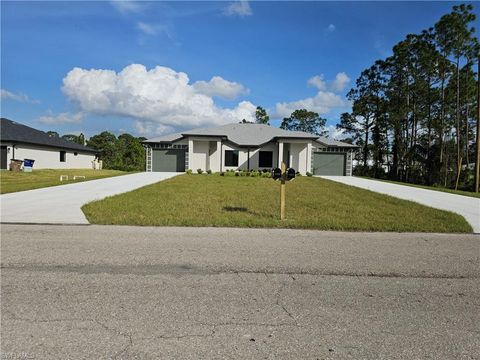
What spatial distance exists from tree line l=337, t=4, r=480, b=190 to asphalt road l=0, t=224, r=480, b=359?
26055 millimetres

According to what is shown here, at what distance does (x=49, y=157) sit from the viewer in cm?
3003

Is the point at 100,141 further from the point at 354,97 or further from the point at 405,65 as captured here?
the point at 405,65

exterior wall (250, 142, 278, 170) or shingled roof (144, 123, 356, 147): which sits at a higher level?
shingled roof (144, 123, 356, 147)

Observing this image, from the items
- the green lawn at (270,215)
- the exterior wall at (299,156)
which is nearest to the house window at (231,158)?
the exterior wall at (299,156)

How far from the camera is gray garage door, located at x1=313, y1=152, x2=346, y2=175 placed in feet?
95.9

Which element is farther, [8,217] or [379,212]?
[379,212]

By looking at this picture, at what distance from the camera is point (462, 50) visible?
26.5 m

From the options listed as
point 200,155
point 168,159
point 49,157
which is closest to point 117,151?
point 49,157

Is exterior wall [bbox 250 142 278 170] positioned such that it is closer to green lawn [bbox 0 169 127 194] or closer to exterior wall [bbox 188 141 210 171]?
exterior wall [bbox 188 141 210 171]

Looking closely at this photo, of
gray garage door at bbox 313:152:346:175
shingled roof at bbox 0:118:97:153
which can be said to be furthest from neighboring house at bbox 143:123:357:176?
shingled roof at bbox 0:118:97:153

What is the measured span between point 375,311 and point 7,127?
3561cm

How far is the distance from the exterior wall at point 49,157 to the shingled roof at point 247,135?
10613mm

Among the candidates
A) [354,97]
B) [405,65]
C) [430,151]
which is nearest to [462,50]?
[405,65]

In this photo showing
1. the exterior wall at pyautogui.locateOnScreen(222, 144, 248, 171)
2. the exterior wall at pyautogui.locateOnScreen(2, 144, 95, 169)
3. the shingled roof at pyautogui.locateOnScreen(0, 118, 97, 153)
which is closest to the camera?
the shingled roof at pyautogui.locateOnScreen(0, 118, 97, 153)
